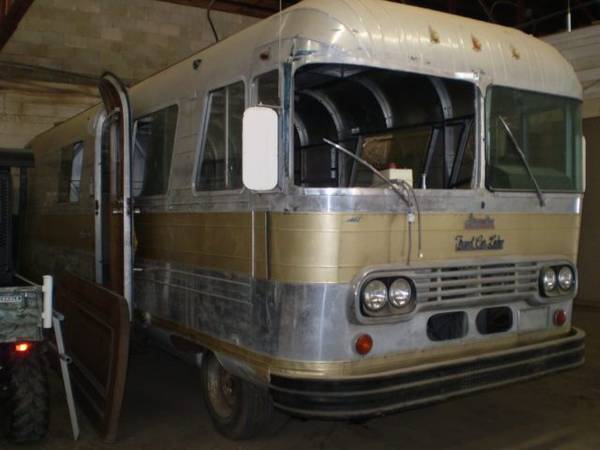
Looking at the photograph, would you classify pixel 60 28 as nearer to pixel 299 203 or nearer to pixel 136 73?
pixel 136 73

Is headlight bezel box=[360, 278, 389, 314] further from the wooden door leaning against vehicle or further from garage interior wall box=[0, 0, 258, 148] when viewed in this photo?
garage interior wall box=[0, 0, 258, 148]

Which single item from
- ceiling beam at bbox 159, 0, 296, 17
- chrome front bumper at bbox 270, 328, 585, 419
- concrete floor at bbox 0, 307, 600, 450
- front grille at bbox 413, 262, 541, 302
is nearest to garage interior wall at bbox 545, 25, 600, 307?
concrete floor at bbox 0, 307, 600, 450

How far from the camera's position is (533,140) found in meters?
4.67

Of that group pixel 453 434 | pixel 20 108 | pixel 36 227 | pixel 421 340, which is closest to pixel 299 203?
pixel 421 340

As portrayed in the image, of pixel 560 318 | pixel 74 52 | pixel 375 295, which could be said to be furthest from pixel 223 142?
pixel 74 52

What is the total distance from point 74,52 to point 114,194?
7201 millimetres

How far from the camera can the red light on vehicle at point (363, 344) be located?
3768 millimetres

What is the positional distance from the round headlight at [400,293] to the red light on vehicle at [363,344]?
25 centimetres

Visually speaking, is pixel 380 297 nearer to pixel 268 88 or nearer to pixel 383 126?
pixel 268 88

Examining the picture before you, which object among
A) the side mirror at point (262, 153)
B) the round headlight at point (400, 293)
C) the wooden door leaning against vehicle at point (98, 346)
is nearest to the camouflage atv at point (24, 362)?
the wooden door leaning against vehicle at point (98, 346)

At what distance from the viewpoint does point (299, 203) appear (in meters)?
3.70

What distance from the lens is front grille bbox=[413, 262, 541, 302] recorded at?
3.99 metres

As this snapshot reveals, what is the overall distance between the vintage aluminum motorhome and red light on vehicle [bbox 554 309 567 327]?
2 cm

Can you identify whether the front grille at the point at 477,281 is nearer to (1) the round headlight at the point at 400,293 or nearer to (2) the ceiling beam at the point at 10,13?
(1) the round headlight at the point at 400,293
